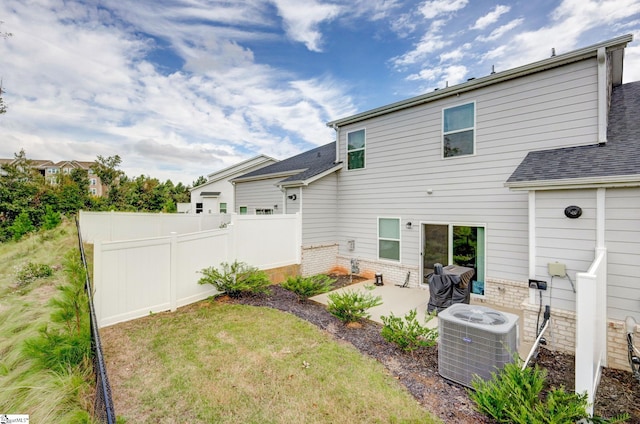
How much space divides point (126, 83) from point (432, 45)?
10.7m

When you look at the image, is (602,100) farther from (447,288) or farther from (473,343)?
(473,343)

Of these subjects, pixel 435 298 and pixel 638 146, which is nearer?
pixel 638 146

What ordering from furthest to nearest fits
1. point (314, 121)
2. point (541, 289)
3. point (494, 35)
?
point (314, 121) → point (494, 35) → point (541, 289)

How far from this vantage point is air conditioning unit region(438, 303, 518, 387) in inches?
125

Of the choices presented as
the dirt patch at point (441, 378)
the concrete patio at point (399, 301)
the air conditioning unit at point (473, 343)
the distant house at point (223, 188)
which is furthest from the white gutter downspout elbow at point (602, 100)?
the distant house at point (223, 188)

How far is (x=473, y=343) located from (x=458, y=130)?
561 centimetres

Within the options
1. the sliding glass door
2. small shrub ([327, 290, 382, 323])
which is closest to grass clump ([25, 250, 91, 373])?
small shrub ([327, 290, 382, 323])

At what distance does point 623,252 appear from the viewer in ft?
13.4

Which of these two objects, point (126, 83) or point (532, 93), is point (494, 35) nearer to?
point (532, 93)

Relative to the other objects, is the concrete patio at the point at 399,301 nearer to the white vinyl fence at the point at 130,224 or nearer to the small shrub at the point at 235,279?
the small shrub at the point at 235,279

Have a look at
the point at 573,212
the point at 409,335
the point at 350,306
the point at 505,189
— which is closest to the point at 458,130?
the point at 505,189

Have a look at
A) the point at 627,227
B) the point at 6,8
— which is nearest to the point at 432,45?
the point at 627,227

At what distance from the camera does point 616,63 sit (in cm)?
627

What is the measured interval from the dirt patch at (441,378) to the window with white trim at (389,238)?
11.3 ft
